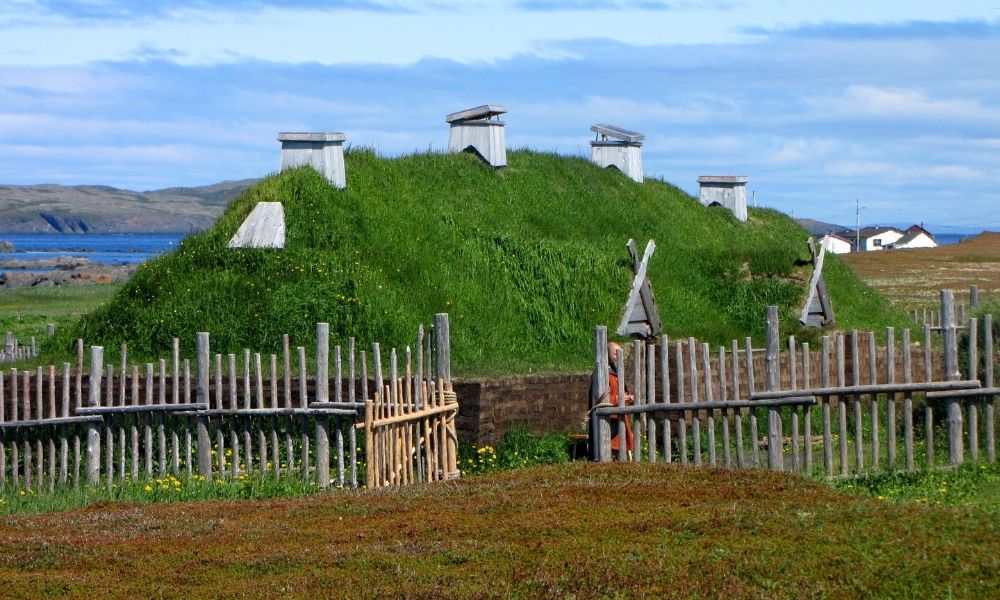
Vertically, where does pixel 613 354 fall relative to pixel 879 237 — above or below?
below

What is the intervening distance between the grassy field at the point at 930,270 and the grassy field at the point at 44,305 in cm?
3009

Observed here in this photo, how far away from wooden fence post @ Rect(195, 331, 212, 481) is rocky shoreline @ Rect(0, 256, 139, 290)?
53733 mm

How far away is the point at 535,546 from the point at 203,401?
7.66 metres

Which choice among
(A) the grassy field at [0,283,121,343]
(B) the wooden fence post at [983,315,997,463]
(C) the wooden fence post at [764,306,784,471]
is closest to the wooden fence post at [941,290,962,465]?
(B) the wooden fence post at [983,315,997,463]

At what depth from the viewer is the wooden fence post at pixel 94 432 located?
56.9 feet

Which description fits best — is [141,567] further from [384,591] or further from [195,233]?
[195,233]

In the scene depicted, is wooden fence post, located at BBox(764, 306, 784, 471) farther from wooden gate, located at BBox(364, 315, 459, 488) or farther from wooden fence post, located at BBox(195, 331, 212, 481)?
wooden fence post, located at BBox(195, 331, 212, 481)

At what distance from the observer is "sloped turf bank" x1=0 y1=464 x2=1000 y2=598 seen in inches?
365

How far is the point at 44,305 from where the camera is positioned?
57062mm

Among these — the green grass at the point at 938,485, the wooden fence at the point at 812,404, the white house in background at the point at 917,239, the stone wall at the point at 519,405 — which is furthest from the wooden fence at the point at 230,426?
the white house in background at the point at 917,239

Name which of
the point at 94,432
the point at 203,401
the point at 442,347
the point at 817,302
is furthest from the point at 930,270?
the point at 94,432

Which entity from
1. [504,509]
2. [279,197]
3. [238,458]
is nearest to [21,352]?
[279,197]

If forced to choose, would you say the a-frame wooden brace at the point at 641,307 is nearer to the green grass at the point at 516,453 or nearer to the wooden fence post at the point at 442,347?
the green grass at the point at 516,453

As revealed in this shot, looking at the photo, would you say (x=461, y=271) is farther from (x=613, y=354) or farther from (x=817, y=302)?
(x=817, y=302)
